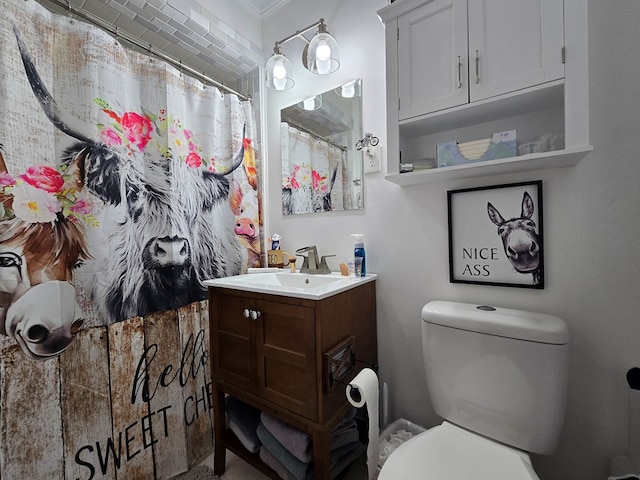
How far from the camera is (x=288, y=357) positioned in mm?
1064

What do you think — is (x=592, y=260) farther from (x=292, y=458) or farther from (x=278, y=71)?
(x=278, y=71)

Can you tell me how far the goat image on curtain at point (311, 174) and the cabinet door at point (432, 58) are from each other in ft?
1.65

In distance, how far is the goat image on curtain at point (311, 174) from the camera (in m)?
1.53

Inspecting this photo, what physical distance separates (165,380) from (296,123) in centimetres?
157

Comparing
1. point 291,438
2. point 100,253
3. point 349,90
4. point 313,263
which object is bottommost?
point 291,438

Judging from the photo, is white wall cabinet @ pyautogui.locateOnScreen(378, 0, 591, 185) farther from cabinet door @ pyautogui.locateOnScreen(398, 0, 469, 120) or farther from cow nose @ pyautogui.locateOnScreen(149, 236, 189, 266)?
cow nose @ pyautogui.locateOnScreen(149, 236, 189, 266)

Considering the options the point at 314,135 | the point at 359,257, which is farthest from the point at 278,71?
the point at 359,257

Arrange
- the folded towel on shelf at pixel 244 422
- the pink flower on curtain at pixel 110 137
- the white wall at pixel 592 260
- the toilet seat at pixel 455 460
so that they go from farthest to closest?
the folded towel on shelf at pixel 244 422
the pink flower on curtain at pixel 110 137
the white wall at pixel 592 260
the toilet seat at pixel 455 460

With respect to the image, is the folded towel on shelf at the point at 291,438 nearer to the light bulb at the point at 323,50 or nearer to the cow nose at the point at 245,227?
the cow nose at the point at 245,227

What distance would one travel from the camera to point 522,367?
0.89 metres

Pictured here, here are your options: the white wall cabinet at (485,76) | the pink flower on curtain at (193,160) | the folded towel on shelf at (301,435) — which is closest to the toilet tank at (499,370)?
the folded towel on shelf at (301,435)

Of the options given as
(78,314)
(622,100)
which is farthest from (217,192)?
(622,100)

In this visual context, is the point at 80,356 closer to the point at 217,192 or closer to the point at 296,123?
the point at 217,192

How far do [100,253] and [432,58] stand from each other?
5.05 ft
